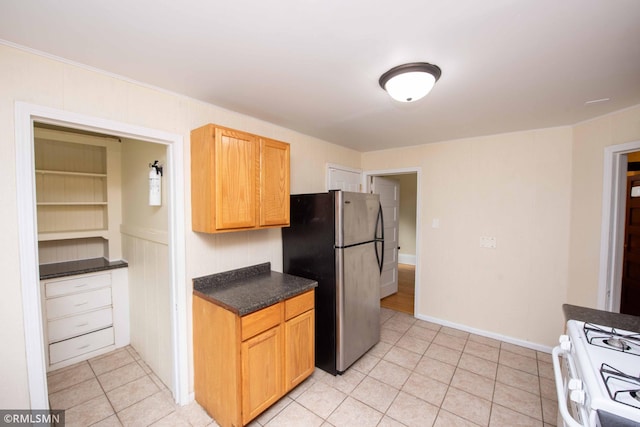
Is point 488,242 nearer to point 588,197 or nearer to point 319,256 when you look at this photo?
point 588,197

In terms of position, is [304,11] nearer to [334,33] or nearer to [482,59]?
[334,33]

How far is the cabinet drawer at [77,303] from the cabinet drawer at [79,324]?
0.05 meters

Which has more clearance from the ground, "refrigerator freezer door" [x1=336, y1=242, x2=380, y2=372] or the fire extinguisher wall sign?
the fire extinguisher wall sign

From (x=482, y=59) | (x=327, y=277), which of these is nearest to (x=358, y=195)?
(x=327, y=277)

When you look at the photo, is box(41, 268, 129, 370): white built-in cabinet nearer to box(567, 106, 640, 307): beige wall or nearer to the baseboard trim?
the baseboard trim

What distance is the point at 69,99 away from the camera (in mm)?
1479

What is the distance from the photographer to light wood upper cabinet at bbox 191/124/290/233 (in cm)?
179

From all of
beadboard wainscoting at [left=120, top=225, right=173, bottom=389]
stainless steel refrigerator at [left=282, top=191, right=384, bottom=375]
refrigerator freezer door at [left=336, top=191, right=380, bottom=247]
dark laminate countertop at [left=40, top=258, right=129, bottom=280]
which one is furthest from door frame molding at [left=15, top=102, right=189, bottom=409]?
refrigerator freezer door at [left=336, top=191, right=380, bottom=247]

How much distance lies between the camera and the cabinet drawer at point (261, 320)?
5.49ft

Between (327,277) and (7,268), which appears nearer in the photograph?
(7,268)

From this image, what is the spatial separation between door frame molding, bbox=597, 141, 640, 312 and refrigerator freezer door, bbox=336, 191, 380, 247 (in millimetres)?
1908

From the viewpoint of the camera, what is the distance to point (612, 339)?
118 centimetres

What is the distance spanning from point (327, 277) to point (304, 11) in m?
1.89

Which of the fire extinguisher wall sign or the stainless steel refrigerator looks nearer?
the fire extinguisher wall sign
